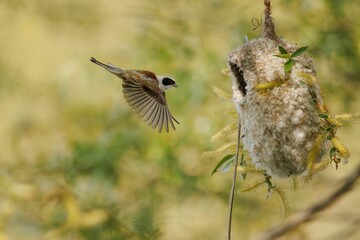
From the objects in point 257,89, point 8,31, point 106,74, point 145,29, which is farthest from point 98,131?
point 257,89

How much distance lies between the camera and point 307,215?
3863mm

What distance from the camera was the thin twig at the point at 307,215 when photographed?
3619 millimetres

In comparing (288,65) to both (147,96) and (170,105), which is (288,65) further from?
(170,105)

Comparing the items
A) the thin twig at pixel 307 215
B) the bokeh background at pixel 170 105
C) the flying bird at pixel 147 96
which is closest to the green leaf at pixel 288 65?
the flying bird at pixel 147 96

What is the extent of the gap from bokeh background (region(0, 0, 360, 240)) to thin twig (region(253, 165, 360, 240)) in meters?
0.12

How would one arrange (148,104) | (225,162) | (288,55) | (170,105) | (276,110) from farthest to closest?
1. (170,105)
2. (148,104)
3. (225,162)
4. (276,110)
5. (288,55)

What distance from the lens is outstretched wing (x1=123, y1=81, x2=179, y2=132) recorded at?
2.46 m

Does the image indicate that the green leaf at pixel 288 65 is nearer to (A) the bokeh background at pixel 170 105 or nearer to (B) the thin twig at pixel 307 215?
(B) the thin twig at pixel 307 215

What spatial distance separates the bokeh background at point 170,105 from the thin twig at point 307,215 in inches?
4.6

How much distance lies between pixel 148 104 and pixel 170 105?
2.00 m

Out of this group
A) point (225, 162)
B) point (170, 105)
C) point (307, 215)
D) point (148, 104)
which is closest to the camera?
point (225, 162)

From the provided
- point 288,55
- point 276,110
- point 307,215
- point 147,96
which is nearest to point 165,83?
point 147,96

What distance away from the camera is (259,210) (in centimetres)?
484

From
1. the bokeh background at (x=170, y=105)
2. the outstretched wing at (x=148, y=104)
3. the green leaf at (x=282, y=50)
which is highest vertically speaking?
the bokeh background at (x=170, y=105)
